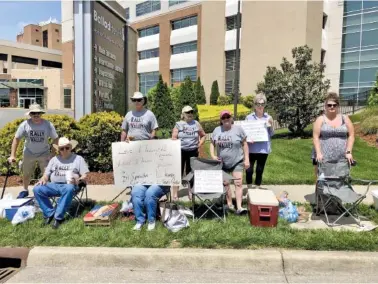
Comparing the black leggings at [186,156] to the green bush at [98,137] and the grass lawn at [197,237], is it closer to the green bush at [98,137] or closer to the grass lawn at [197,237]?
the grass lawn at [197,237]

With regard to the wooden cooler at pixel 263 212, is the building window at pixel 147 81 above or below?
above

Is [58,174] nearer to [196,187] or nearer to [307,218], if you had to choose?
[196,187]

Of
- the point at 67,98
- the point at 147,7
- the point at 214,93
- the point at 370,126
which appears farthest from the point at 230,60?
the point at 67,98

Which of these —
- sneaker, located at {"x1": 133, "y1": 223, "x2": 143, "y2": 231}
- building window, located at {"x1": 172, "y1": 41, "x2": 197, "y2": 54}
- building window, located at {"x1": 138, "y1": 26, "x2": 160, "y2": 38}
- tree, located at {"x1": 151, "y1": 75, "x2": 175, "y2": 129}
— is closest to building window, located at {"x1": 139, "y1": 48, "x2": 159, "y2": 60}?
building window, located at {"x1": 138, "y1": 26, "x2": 160, "y2": 38}

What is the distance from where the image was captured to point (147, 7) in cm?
4778

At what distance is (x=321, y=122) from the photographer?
5398 millimetres

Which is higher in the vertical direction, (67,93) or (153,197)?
(67,93)

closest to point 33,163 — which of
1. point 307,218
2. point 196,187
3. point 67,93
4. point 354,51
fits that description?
point 196,187

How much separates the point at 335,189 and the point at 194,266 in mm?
2497

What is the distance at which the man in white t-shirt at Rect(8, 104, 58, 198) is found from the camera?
5961 mm

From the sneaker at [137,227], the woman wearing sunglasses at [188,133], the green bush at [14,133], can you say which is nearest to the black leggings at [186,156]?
the woman wearing sunglasses at [188,133]

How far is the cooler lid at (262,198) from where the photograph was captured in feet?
15.8

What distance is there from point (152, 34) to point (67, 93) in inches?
936

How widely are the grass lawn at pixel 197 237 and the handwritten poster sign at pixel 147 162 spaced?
28.6 inches
